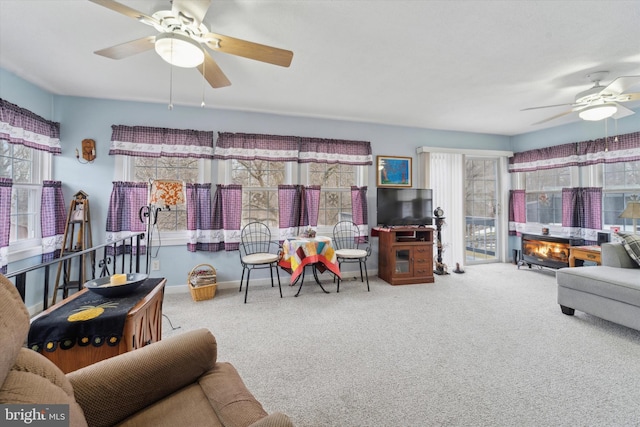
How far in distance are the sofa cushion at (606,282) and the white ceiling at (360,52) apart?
6.40ft

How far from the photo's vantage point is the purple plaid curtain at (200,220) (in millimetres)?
3643

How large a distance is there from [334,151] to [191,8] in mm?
2777

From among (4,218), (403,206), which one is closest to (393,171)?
(403,206)

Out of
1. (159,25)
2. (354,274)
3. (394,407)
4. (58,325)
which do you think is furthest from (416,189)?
(58,325)

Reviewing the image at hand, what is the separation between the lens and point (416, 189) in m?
4.34

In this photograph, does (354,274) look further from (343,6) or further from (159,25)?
(159,25)

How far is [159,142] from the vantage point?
3502mm

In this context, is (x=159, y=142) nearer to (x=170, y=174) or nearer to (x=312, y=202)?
(x=170, y=174)

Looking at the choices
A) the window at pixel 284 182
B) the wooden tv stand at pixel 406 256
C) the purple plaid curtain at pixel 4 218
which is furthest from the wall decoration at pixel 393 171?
the purple plaid curtain at pixel 4 218

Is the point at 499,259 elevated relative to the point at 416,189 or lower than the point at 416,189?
lower

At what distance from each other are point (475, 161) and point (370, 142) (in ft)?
7.51

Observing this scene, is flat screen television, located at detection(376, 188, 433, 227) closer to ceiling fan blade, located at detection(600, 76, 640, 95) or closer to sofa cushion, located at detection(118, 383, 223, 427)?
ceiling fan blade, located at detection(600, 76, 640, 95)
